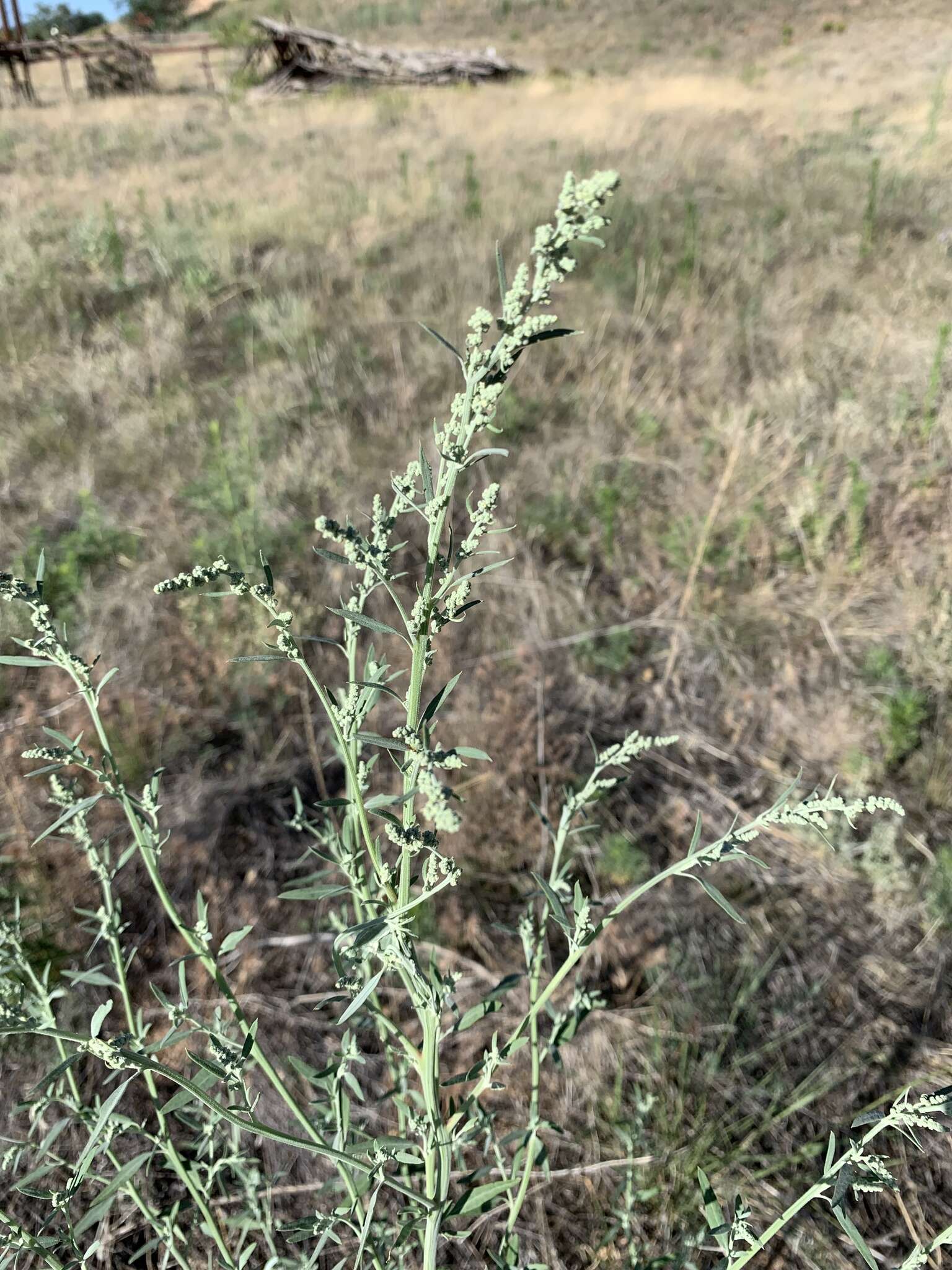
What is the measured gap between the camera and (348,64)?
15.0 meters

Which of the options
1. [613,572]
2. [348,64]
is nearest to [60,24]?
[348,64]

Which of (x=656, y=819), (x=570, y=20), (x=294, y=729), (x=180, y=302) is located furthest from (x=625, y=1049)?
(x=570, y=20)

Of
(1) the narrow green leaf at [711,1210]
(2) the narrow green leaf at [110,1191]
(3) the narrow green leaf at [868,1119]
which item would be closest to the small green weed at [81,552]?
(2) the narrow green leaf at [110,1191]

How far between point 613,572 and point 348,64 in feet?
53.3

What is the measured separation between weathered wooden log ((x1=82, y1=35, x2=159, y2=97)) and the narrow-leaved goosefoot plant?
19.0 meters

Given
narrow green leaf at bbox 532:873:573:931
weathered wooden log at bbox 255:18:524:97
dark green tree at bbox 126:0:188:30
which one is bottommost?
narrow green leaf at bbox 532:873:573:931

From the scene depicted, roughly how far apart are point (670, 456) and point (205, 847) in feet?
9.62

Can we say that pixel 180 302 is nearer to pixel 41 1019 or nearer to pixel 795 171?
pixel 41 1019

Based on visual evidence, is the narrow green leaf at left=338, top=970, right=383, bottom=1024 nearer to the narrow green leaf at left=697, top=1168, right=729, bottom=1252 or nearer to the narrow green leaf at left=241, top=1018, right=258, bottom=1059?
the narrow green leaf at left=241, top=1018, right=258, bottom=1059

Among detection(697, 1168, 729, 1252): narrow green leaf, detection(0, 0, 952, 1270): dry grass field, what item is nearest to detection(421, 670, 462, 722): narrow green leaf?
detection(697, 1168, 729, 1252): narrow green leaf

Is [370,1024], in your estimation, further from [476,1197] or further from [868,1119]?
[868,1119]

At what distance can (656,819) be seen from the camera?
2.61m

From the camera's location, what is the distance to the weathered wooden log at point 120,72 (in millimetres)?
15469

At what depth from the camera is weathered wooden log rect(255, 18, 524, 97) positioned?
47.8 ft
